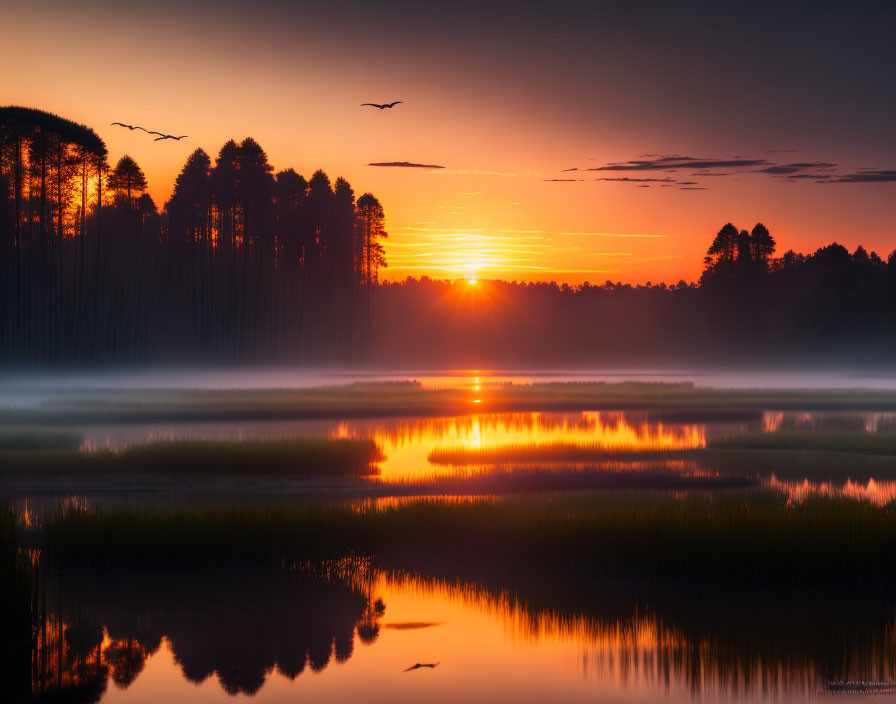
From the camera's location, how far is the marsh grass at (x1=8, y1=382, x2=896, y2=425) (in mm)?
50406

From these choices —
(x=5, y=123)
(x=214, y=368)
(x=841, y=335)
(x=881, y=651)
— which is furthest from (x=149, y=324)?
(x=881, y=651)

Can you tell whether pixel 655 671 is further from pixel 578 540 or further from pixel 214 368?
pixel 214 368

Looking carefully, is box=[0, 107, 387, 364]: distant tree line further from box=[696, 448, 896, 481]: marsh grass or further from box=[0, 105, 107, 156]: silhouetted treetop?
box=[696, 448, 896, 481]: marsh grass

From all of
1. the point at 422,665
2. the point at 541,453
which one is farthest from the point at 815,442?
the point at 422,665

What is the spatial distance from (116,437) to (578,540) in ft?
83.2

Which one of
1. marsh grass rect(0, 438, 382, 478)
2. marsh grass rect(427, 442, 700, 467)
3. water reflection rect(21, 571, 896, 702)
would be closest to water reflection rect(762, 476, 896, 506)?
A: marsh grass rect(427, 442, 700, 467)

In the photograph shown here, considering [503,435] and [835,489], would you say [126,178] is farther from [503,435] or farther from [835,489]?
[835,489]

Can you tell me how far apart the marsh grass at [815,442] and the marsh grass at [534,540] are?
15874 mm

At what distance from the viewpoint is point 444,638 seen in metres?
14.5

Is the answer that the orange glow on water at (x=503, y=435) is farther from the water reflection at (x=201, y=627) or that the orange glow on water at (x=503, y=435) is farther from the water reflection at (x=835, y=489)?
the water reflection at (x=201, y=627)

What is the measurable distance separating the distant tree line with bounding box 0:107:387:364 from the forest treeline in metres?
0.17

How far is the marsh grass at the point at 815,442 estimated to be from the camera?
118 ft

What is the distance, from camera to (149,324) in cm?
10600

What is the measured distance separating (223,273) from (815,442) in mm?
86898
